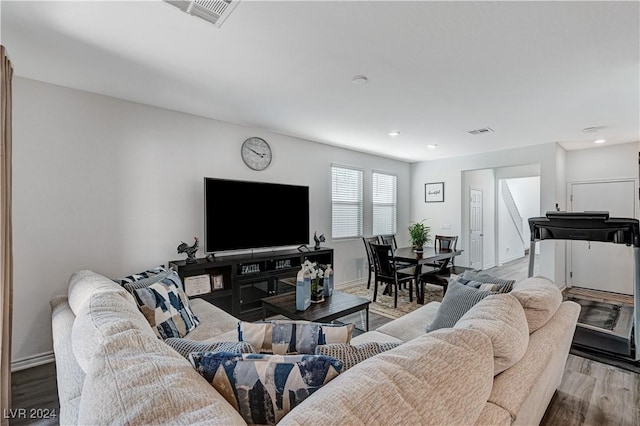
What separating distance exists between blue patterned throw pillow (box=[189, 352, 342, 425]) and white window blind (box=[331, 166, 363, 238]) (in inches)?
164

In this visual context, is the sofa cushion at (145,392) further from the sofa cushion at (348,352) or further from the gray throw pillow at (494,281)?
the gray throw pillow at (494,281)

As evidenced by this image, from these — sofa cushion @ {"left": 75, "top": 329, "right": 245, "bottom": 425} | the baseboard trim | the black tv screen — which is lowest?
the baseboard trim

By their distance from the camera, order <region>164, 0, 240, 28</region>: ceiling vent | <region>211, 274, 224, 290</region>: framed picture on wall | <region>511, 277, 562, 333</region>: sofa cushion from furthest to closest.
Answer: <region>211, 274, 224, 290</region>: framed picture on wall
<region>164, 0, 240, 28</region>: ceiling vent
<region>511, 277, 562, 333</region>: sofa cushion

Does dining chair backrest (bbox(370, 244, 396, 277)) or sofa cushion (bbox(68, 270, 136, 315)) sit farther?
dining chair backrest (bbox(370, 244, 396, 277))

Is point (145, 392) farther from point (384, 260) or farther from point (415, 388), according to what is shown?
point (384, 260)

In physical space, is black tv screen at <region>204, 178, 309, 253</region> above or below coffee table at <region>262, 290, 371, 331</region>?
above

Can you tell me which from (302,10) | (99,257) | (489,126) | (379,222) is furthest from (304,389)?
(379,222)

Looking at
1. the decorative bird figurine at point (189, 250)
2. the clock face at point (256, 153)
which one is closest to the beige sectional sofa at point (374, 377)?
the decorative bird figurine at point (189, 250)

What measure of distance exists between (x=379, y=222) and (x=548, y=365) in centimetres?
457

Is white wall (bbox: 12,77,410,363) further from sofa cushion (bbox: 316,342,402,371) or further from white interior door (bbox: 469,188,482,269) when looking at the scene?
white interior door (bbox: 469,188,482,269)

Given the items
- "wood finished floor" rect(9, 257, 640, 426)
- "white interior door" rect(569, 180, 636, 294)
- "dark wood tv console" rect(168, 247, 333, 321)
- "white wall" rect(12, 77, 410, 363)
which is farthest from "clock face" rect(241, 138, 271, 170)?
"white interior door" rect(569, 180, 636, 294)

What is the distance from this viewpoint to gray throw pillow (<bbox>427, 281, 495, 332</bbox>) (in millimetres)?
1813

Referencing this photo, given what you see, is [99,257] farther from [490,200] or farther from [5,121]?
[490,200]

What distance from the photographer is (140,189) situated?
3.15 meters
